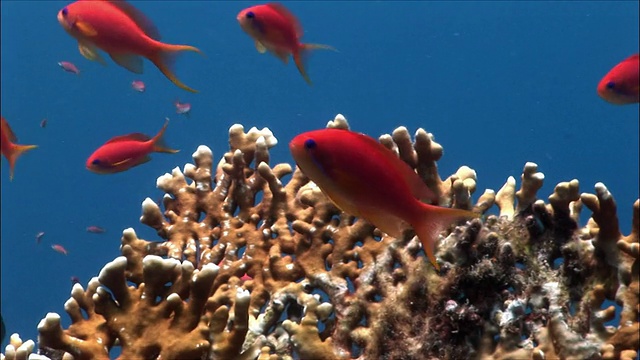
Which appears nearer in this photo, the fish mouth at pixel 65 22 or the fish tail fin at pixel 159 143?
the fish mouth at pixel 65 22

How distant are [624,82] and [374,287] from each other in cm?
352

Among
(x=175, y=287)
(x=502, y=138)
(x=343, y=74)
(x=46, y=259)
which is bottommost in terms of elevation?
(x=175, y=287)

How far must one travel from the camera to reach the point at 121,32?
3998mm

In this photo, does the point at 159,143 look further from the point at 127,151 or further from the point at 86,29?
the point at 86,29

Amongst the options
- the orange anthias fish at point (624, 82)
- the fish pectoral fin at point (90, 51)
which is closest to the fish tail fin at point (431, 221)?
the fish pectoral fin at point (90, 51)

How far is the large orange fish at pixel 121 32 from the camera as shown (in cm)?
398

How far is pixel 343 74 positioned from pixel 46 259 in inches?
1670

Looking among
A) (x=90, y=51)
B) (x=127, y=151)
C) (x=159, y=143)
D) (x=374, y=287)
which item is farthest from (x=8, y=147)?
(x=374, y=287)

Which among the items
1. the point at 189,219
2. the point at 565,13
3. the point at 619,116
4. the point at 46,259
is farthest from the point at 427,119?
the point at 189,219

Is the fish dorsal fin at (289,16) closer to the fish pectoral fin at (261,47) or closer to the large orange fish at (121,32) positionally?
the fish pectoral fin at (261,47)

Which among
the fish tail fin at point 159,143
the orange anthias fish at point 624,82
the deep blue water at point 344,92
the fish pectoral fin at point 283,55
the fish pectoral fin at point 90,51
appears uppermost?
the deep blue water at point 344,92

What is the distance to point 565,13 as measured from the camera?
75562 millimetres

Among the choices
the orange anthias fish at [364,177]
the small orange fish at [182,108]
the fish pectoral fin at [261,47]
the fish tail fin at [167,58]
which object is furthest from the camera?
the small orange fish at [182,108]

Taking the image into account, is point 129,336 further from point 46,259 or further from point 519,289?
point 46,259
